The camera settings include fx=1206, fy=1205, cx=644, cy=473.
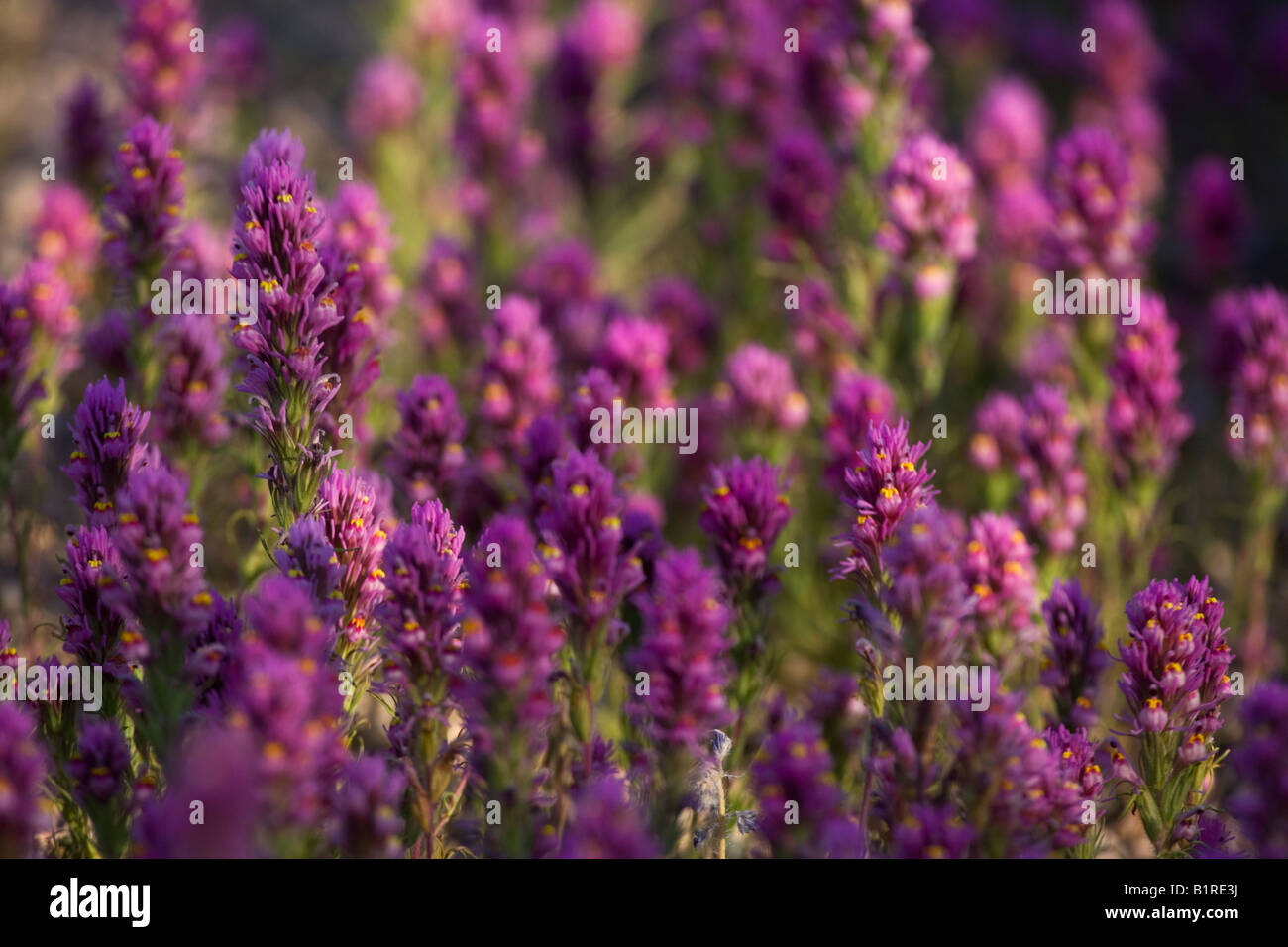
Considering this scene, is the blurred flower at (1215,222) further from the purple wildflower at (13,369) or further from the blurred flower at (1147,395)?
the purple wildflower at (13,369)

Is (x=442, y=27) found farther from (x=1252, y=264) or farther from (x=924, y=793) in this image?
(x=924, y=793)

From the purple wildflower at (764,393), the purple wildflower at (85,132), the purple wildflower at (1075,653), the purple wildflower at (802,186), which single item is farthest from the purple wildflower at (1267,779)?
the purple wildflower at (85,132)

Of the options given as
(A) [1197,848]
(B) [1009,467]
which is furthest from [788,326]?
(A) [1197,848]

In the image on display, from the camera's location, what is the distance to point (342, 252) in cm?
523

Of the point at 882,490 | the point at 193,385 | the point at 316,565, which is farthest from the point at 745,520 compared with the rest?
the point at 193,385

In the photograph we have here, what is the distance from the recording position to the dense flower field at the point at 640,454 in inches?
157

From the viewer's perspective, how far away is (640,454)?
6.46 metres

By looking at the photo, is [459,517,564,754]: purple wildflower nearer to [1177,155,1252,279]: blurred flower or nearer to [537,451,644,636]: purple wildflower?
[537,451,644,636]: purple wildflower

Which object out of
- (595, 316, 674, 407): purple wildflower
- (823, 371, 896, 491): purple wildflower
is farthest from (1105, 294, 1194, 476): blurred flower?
(595, 316, 674, 407): purple wildflower

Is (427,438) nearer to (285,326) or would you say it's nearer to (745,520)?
(285,326)

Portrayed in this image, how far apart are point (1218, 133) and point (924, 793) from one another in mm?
10438

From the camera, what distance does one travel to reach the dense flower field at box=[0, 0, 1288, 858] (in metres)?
3.98
